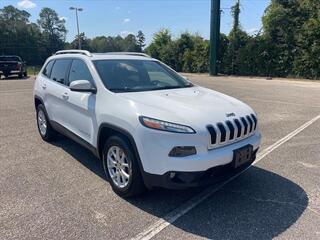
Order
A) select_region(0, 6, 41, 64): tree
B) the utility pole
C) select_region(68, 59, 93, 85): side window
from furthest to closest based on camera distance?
select_region(0, 6, 41, 64): tree
the utility pole
select_region(68, 59, 93, 85): side window

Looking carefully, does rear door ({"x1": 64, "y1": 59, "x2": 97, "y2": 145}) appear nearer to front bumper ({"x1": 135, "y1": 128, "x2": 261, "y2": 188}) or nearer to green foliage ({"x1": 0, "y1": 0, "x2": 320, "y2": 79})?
front bumper ({"x1": 135, "y1": 128, "x2": 261, "y2": 188})

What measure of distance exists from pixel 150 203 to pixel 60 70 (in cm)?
295

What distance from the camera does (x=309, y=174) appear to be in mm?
4613

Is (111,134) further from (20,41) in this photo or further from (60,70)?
(20,41)

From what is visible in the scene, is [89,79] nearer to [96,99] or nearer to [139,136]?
[96,99]

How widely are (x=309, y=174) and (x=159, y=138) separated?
2.56m

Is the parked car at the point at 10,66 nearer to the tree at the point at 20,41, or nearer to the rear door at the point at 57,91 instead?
the rear door at the point at 57,91

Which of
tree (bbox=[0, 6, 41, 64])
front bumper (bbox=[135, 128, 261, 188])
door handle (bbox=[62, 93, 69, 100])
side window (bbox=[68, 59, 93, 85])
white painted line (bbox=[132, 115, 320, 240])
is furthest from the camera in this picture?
tree (bbox=[0, 6, 41, 64])

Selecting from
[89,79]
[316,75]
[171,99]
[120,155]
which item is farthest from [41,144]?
[316,75]

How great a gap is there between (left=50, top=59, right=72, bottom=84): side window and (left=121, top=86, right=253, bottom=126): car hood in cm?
174

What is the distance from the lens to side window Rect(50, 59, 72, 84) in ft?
17.3

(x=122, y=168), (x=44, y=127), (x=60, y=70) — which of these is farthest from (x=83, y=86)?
(x=44, y=127)

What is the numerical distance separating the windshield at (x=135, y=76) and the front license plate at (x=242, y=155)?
1455 mm

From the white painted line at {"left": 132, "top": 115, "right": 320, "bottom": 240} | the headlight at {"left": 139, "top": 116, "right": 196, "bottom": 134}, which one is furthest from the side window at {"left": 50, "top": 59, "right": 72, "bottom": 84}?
the white painted line at {"left": 132, "top": 115, "right": 320, "bottom": 240}
